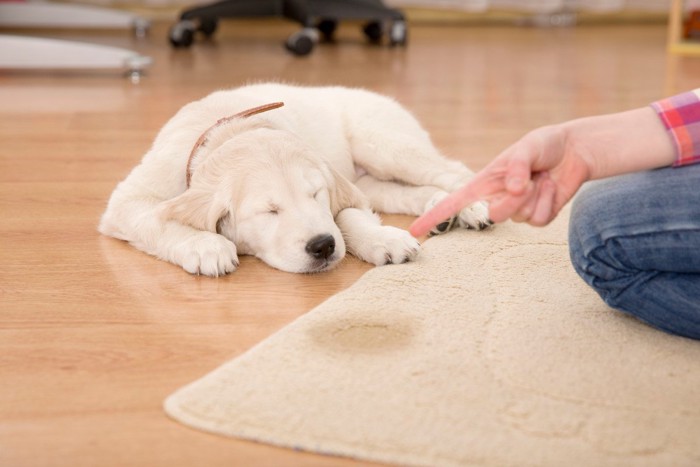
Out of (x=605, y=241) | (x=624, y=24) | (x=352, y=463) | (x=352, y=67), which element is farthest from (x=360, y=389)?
(x=624, y=24)

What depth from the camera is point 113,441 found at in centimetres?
117

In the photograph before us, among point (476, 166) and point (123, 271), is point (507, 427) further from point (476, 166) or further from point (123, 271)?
point (476, 166)

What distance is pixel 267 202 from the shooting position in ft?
5.66

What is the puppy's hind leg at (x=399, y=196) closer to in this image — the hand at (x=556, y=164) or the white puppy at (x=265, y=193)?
the white puppy at (x=265, y=193)

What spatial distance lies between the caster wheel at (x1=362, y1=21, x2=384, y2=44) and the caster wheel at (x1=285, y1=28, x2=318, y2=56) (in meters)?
0.62

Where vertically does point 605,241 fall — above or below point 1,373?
above

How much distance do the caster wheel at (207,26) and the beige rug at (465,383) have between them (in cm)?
365

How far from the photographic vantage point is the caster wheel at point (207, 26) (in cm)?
505

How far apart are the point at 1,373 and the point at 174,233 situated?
523mm

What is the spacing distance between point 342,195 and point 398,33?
10.3ft

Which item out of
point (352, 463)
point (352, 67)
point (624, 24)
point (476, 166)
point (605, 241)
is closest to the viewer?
point (352, 463)

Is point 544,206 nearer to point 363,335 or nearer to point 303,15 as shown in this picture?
point 363,335

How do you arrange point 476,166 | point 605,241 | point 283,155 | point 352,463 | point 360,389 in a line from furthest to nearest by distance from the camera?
1. point 476,166
2. point 283,155
3. point 605,241
4. point 360,389
5. point 352,463

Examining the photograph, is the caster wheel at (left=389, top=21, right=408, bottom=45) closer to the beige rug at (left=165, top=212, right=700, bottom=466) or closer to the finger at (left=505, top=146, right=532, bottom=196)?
the beige rug at (left=165, top=212, right=700, bottom=466)
